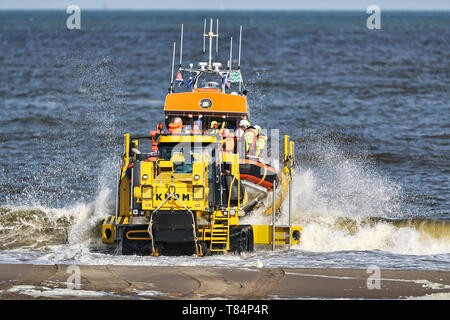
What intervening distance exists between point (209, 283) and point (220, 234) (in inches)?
111

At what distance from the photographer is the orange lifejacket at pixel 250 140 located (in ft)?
60.0

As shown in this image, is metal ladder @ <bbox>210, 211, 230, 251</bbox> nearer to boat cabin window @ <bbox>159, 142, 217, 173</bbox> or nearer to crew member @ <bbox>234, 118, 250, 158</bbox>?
boat cabin window @ <bbox>159, 142, 217, 173</bbox>

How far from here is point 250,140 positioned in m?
18.3

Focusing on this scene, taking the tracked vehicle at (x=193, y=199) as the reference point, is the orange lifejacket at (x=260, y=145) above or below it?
above

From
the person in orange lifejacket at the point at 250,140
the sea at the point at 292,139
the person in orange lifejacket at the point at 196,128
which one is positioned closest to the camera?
the sea at the point at 292,139

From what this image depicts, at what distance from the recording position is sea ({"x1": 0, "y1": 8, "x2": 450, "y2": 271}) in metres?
17.3

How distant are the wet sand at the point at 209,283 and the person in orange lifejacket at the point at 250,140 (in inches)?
194

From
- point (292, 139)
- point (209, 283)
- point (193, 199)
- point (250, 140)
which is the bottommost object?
point (209, 283)

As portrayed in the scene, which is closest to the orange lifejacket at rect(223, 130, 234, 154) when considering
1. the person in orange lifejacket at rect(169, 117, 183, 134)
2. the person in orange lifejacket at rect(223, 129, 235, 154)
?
the person in orange lifejacket at rect(223, 129, 235, 154)

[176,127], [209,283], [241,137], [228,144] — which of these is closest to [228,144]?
[228,144]

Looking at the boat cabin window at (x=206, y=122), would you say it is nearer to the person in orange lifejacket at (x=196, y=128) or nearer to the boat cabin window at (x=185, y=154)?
the person in orange lifejacket at (x=196, y=128)

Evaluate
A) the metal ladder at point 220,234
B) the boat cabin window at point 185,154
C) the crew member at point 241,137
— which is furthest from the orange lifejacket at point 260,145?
the metal ladder at point 220,234

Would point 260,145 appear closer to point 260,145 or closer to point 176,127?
point 260,145
